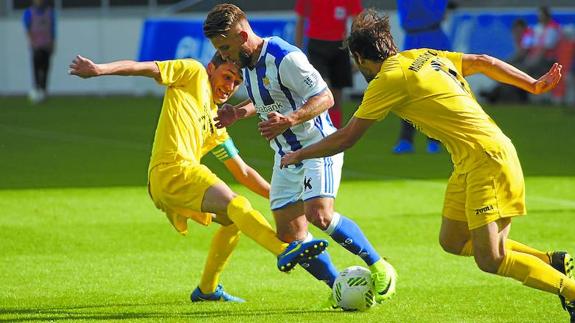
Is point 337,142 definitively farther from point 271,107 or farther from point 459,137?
point 271,107

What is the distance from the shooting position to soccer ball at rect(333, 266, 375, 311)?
23.8 feet

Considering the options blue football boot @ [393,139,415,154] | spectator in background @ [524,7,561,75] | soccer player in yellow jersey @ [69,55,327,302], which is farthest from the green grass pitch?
spectator in background @ [524,7,561,75]

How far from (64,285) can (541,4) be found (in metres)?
21.1

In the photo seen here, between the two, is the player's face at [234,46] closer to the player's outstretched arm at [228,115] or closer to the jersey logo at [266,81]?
the jersey logo at [266,81]

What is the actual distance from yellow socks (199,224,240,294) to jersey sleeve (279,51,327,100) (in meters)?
1.03

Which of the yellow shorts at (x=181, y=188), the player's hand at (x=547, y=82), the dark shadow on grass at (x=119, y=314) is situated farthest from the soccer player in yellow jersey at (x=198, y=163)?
the player's hand at (x=547, y=82)

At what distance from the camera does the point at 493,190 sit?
6.61 metres

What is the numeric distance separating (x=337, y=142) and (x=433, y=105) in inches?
22.4

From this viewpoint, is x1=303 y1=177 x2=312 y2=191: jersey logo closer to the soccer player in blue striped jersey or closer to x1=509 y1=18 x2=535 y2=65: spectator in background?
the soccer player in blue striped jersey

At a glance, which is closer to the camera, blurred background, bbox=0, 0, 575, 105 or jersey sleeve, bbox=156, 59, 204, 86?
jersey sleeve, bbox=156, 59, 204, 86

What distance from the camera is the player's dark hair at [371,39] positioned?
21.8 ft

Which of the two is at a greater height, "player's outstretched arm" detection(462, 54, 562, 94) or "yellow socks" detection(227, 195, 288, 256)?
"player's outstretched arm" detection(462, 54, 562, 94)

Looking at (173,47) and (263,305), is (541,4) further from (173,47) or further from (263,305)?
(263,305)

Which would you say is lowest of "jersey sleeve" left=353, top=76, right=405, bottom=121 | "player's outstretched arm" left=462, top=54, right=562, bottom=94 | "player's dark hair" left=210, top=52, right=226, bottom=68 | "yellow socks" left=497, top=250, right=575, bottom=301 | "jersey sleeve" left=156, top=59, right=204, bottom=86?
"yellow socks" left=497, top=250, right=575, bottom=301
